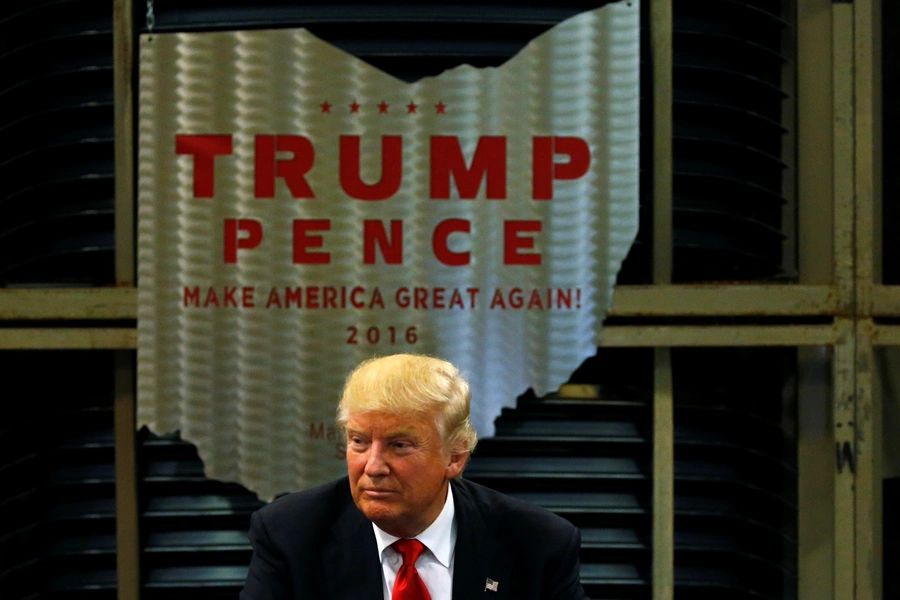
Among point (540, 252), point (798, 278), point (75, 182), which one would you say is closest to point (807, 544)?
point (798, 278)

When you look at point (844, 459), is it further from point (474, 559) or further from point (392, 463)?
point (392, 463)

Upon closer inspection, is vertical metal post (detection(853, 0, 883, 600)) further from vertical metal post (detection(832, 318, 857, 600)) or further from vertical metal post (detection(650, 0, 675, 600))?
vertical metal post (detection(650, 0, 675, 600))

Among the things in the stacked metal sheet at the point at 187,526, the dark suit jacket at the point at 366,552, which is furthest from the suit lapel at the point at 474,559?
the stacked metal sheet at the point at 187,526

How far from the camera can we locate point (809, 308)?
106 inches

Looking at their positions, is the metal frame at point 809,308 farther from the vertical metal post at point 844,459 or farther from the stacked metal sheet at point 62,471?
the stacked metal sheet at point 62,471

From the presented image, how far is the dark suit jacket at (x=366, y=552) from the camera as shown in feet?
5.08

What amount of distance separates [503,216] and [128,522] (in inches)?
60.8

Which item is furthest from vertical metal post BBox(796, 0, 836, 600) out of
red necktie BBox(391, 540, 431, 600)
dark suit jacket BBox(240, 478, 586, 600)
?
red necktie BBox(391, 540, 431, 600)

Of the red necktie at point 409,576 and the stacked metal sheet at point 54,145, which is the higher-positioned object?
the stacked metal sheet at point 54,145

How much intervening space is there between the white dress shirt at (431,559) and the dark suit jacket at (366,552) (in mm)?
Result: 23

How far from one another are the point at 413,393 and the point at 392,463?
0.41ft

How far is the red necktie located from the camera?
1505 millimetres

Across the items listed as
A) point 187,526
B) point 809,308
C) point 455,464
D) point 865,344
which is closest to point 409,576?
point 455,464

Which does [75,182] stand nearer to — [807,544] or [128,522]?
[128,522]
